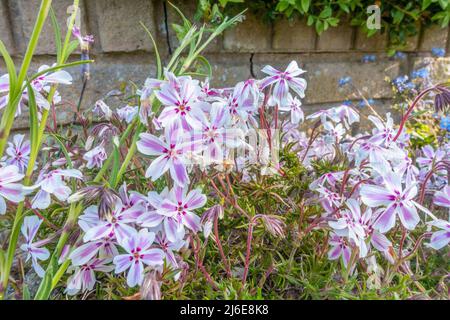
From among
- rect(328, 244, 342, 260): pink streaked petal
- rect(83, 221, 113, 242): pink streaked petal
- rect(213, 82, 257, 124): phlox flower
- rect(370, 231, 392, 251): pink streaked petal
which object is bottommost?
rect(328, 244, 342, 260): pink streaked petal

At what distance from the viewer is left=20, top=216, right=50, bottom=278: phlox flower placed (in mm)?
669

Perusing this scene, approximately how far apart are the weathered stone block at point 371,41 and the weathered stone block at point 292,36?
272 millimetres

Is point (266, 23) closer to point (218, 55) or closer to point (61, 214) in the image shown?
point (218, 55)

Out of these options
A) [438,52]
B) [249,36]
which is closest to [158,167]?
[249,36]

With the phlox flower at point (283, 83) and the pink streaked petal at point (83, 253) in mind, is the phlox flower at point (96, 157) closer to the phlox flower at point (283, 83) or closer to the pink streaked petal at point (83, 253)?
the pink streaked petal at point (83, 253)

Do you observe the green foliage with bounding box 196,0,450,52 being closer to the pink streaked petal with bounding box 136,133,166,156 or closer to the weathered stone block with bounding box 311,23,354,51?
the weathered stone block with bounding box 311,23,354,51

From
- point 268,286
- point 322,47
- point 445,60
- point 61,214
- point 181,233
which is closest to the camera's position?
point 181,233

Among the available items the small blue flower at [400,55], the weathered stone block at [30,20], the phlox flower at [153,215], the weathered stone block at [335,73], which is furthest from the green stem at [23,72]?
the small blue flower at [400,55]

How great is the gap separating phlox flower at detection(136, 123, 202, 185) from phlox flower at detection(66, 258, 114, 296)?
0.19 m

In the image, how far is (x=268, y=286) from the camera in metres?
0.77

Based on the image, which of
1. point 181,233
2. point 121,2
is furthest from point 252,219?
point 121,2

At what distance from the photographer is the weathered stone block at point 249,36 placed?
5.45 ft

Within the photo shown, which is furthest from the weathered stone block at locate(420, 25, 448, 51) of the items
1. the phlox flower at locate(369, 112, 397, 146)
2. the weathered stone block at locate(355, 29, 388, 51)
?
the phlox flower at locate(369, 112, 397, 146)
